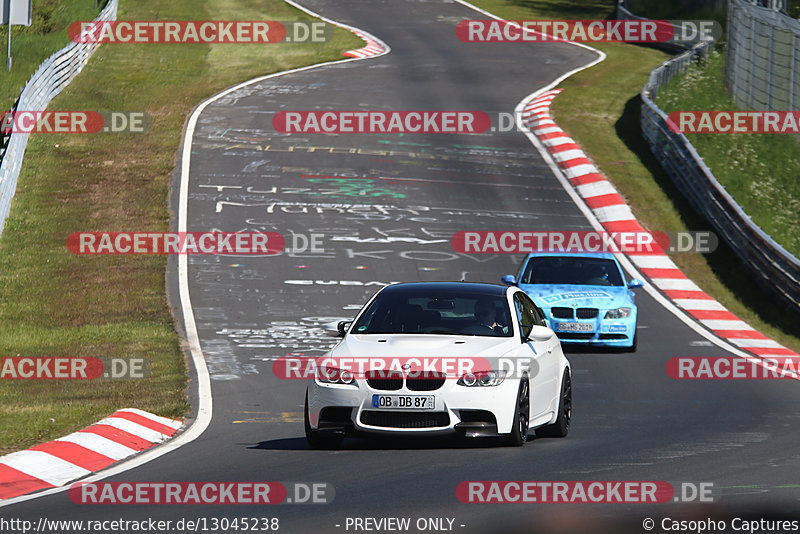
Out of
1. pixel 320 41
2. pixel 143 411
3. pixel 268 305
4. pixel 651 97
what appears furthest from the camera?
pixel 320 41

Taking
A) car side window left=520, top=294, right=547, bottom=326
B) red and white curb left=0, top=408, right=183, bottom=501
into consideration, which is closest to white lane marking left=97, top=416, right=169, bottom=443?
red and white curb left=0, top=408, right=183, bottom=501

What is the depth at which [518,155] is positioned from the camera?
110 feet

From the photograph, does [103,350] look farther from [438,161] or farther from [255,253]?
[438,161]

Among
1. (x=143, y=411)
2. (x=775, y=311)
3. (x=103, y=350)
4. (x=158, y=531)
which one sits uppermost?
(x=158, y=531)

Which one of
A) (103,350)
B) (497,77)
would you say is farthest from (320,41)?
(103,350)

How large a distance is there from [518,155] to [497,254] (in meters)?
8.13

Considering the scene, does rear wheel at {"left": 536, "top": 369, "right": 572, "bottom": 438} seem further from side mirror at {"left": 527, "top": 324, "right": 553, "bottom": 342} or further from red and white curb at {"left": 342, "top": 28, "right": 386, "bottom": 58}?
red and white curb at {"left": 342, "top": 28, "right": 386, "bottom": 58}

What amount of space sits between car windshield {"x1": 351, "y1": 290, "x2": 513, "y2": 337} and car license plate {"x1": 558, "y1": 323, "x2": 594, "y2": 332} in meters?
6.91

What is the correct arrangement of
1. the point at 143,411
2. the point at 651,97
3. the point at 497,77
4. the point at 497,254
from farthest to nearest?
the point at 497,77
the point at 651,97
the point at 497,254
the point at 143,411

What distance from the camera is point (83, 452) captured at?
11109mm

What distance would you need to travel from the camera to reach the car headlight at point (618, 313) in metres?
18.8

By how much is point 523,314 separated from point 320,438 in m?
2.39

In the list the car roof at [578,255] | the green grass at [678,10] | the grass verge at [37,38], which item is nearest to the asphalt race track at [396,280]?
the car roof at [578,255]

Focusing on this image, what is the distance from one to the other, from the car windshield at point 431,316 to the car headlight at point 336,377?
2.73 feet
